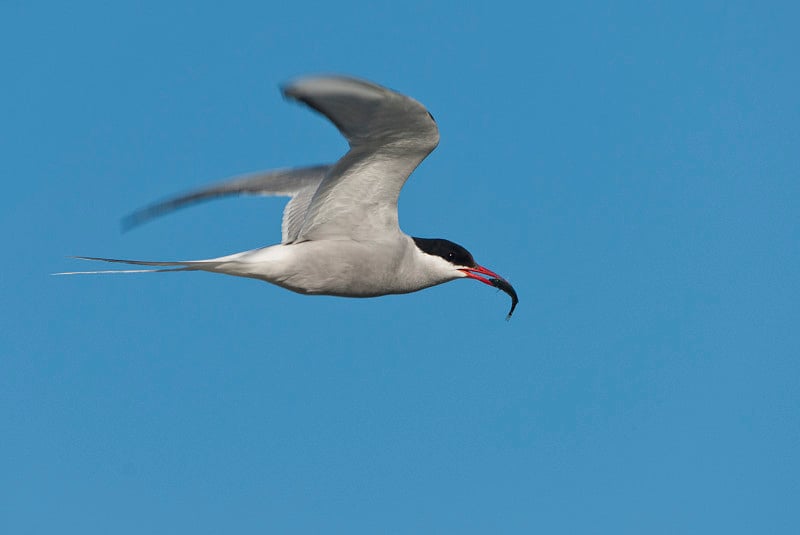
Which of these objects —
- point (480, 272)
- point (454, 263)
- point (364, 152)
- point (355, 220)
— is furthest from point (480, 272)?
point (364, 152)

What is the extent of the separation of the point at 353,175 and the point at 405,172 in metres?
0.45

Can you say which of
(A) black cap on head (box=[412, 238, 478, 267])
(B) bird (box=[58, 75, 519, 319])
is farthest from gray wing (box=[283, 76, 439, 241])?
(A) black cap on head (box=[412, 238, 478, 267])

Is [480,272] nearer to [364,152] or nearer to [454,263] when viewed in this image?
[454,263]

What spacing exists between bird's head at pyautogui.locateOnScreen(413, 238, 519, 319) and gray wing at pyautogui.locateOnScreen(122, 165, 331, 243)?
4.13ft

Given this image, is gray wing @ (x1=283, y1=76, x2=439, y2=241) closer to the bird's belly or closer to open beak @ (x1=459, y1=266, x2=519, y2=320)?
the bird's belly

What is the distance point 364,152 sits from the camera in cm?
950

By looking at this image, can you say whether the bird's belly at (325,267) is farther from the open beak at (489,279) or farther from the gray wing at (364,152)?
the open beak at (489,279)

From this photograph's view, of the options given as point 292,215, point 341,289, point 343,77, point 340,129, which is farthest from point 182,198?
point 343,77

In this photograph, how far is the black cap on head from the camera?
437 inches

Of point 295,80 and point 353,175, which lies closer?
point 295,80

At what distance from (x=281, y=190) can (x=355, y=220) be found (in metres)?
1.76

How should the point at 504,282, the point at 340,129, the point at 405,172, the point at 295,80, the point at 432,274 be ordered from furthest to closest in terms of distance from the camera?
the point at 504,282
the point at 432,274
the point at 405,172
the point at 340,129
the point at 295,80

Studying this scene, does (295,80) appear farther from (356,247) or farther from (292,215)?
(292,215)

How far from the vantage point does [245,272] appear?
9961 mm
